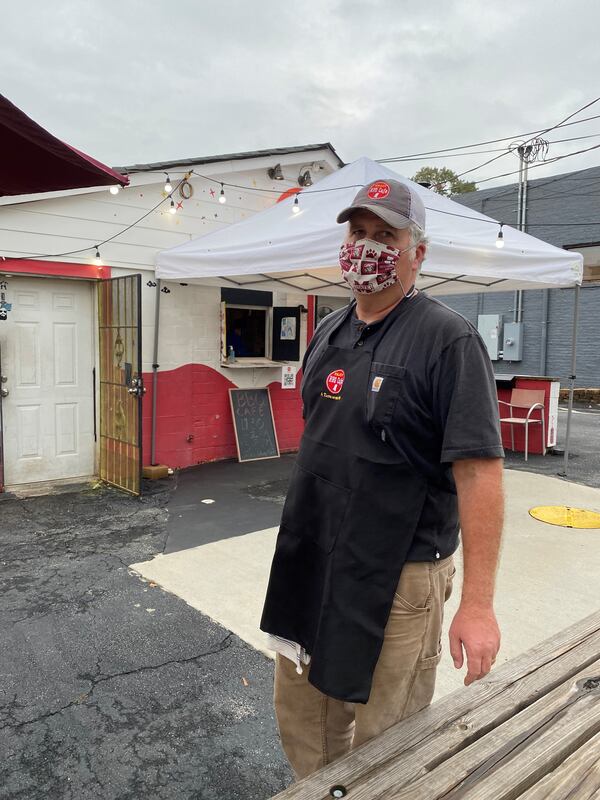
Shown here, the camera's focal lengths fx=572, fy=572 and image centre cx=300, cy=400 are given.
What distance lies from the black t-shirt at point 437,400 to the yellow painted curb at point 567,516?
4193 mm

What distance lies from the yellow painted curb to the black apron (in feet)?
14.0

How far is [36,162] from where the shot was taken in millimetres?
2023

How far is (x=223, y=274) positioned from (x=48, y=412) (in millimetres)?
2412

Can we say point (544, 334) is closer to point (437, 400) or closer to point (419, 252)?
point (419, 252)

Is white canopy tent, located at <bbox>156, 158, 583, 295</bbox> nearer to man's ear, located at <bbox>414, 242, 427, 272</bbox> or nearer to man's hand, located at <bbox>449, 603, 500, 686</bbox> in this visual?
man's ear, located at <bbox>414, 242, 427, 272</bbox>

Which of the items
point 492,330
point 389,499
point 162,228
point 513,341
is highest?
point 162,228

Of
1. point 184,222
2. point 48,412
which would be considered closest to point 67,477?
point 48,412

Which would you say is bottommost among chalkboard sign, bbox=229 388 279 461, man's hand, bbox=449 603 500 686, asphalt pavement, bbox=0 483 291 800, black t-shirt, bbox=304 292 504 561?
asphalt pavement, bbox=0 483 291 800

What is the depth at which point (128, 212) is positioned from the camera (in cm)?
629

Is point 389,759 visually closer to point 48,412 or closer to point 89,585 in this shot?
point 89,585

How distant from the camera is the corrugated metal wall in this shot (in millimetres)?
15398

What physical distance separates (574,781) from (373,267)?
4.41 ft

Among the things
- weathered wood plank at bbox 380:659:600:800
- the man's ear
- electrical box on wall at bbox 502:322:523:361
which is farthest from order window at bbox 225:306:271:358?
electrical box on wall at bbox 502:322:523:361

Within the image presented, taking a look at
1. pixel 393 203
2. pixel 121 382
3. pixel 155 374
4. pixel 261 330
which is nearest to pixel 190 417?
pixel 155 374
